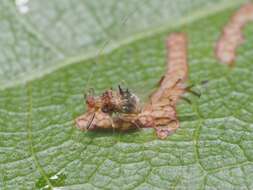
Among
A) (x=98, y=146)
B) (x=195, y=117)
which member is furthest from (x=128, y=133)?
(x=195, y=117)

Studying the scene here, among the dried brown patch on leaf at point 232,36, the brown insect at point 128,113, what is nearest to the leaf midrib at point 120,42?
→ the dried brown patch on leaf at point 232,36

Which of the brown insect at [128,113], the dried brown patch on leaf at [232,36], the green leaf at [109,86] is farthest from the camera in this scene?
the dried brown patch on leaf at [232,36]

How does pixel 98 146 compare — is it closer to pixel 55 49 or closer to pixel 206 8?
pixel 55 49

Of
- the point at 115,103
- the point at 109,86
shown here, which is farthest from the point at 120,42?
the point at 115,103

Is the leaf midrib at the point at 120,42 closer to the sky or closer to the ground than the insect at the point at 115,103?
closer to the sky

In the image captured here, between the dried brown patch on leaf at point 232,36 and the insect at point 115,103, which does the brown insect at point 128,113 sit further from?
the dried brown patch on leaf at point 232,36

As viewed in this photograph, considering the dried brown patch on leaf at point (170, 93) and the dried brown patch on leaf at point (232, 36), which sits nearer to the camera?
the dried brown patch on leaf at point (170, 93)

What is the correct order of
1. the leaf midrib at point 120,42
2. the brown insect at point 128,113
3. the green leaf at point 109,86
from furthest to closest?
the leaf midrib at point 120,42 → the brown insect at point 128,113 → the green leaf at point 109,86
